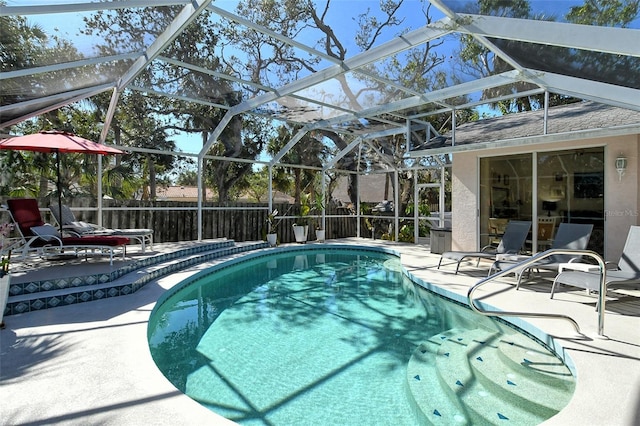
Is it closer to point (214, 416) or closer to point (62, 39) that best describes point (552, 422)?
point (214, 416)

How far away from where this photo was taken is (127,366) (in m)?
3.24

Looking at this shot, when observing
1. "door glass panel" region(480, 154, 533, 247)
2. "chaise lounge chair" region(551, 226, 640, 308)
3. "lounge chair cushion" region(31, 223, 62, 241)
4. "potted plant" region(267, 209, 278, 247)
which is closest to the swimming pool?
"chaise lounge chair" region(551, 226, 640, 308)

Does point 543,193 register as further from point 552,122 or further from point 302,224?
point 302,224

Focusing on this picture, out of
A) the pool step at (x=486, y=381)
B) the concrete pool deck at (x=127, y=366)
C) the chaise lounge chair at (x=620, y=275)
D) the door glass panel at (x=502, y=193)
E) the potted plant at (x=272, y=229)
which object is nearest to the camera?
the concrete pool deck at (x=127, y=366)

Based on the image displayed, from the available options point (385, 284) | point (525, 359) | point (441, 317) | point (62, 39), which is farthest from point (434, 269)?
point (62, 39)

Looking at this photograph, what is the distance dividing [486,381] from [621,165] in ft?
20.9

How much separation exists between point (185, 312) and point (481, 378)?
456 cm

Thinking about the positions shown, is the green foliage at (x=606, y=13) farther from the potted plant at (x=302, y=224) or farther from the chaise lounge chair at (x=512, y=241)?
the potted plant at (x=302, y=224)

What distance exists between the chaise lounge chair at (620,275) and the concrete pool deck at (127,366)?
1.16 feet

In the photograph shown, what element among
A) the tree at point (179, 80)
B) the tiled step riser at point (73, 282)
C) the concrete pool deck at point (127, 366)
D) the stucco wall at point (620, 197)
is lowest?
the concrete pool deck at point (127, 366)

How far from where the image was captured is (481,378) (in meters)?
3.71

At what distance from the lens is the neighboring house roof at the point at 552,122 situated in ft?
23.7

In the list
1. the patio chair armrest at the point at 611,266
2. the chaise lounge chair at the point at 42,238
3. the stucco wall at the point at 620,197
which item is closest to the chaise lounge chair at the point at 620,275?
the patio chair armrest at the point at 611,266

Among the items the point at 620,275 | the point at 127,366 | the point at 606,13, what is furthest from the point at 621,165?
the point at 127,366
